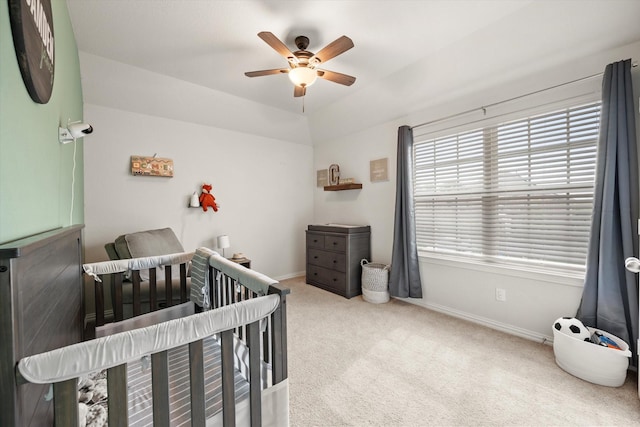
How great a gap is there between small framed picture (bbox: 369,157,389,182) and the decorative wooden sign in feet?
8.27

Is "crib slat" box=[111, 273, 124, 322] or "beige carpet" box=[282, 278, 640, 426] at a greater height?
"crib slat" box=[111, 273, 124, 322]

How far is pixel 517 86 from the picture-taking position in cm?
224

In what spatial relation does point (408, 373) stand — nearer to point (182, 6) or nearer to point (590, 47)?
point (590, 47)

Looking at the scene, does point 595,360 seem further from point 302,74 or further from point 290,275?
point 290,275

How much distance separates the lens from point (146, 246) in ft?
8.09

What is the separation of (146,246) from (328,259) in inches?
82.2

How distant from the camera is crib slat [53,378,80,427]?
633 millimetres

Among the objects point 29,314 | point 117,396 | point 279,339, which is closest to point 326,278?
point 279,339

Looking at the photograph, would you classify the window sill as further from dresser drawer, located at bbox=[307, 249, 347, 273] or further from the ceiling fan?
the ceiling fan

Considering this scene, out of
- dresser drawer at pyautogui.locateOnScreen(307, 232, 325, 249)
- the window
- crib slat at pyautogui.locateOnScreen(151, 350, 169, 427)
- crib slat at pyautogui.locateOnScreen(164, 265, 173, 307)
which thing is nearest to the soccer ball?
the window

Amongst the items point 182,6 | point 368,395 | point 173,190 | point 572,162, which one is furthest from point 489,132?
point 173,190

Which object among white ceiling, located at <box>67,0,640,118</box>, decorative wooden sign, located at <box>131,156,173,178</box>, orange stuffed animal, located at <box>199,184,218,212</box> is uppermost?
white ceiling, located at <box>67,0,640,118</box>

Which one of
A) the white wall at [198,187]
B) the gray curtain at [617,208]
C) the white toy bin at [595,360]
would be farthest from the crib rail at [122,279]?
the gray curtain at [617,208]

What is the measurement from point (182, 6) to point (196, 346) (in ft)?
6.96
